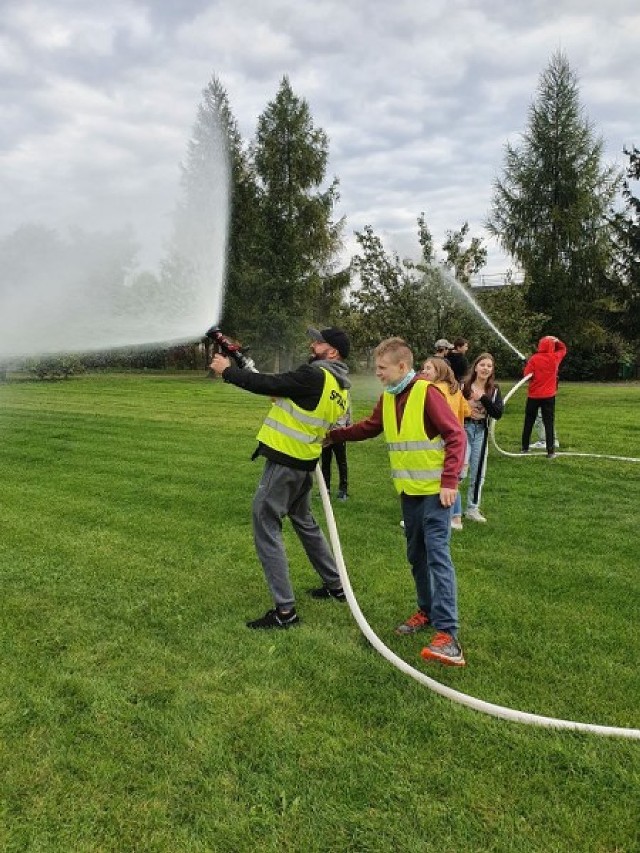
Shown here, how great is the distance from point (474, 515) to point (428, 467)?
12.9ft

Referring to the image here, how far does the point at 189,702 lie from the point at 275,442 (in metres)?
2.00

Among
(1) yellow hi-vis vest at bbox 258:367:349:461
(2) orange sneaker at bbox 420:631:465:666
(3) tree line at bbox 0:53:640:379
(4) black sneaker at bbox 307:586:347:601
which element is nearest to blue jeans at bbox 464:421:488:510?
(4) black sneaker at bbox 307:586:347:601

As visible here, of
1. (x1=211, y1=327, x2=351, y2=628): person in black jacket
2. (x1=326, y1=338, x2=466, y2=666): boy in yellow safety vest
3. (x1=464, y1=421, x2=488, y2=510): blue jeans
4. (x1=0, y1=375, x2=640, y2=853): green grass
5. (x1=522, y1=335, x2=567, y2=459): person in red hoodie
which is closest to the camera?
(x1=0, y1=375, x2=640, y2=853): green grass

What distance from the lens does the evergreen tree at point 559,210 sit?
40688mm

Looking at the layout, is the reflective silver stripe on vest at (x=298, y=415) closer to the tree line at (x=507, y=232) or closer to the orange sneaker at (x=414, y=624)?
the orange sneaker at (x=414, y=624)

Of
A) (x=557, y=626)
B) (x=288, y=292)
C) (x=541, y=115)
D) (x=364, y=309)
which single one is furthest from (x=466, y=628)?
(x=541, y=115)

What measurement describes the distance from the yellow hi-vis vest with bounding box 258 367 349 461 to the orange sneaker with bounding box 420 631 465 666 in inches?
66.2

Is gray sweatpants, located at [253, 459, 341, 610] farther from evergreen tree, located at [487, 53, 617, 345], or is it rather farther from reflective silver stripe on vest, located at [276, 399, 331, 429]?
evergreen tree, located at [487, 53, 617, 345]

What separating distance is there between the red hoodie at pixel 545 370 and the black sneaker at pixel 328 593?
8.27 metres

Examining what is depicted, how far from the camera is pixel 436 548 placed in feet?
15.6

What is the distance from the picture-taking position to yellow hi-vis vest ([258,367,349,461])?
517 centimetres

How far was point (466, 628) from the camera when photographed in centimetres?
521

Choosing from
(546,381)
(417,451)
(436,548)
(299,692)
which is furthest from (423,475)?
(546,381)

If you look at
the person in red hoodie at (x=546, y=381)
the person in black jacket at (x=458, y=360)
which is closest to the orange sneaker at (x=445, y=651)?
the person in black jacket at (x=458, y=360)
